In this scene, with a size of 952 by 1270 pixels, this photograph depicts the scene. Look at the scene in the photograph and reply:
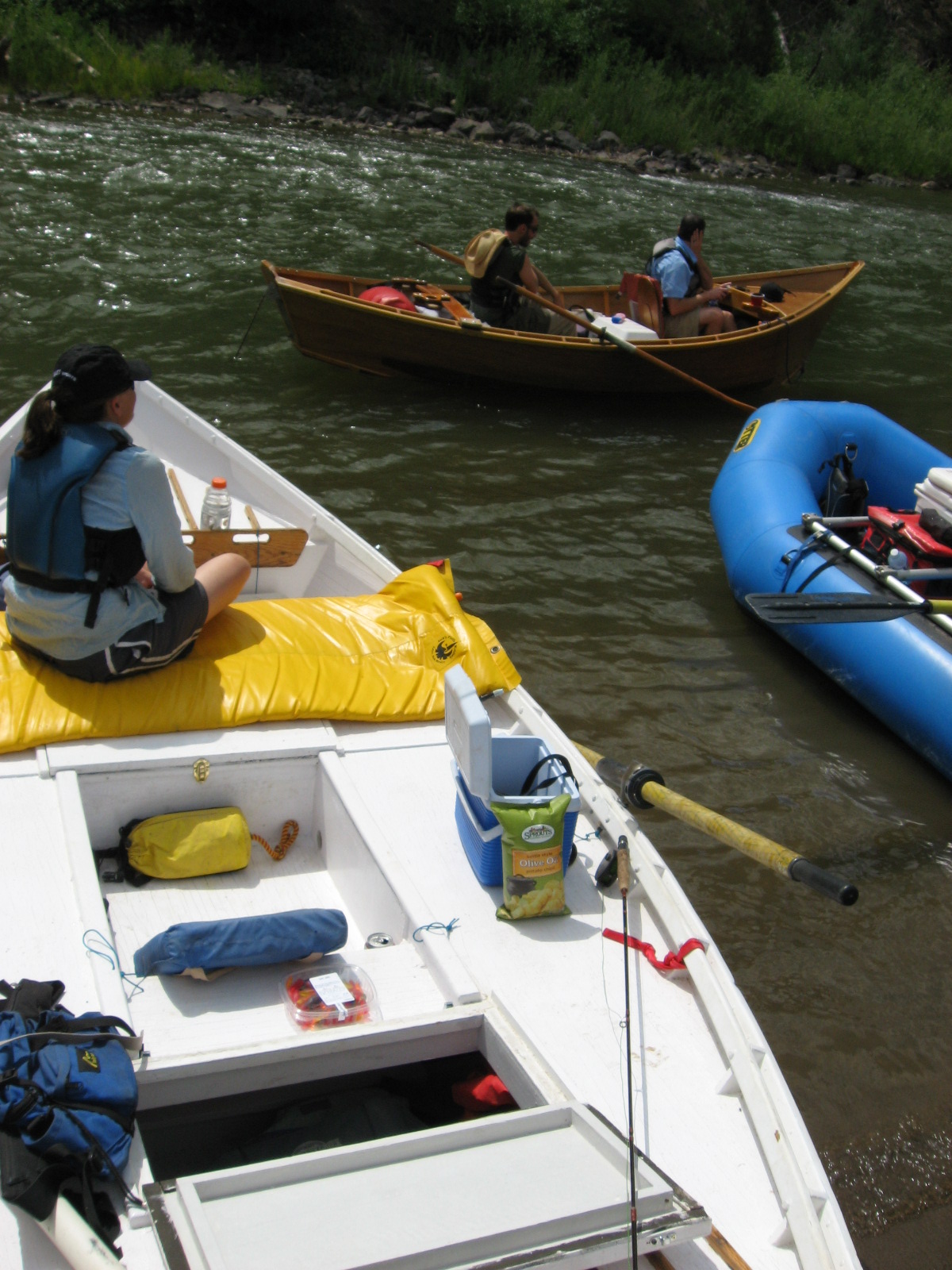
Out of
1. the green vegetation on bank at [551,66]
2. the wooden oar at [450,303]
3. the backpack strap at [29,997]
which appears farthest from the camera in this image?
the green vegetation on bank at [551,66]

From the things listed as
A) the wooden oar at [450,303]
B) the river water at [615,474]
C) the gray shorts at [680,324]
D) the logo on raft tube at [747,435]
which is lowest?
the river water at [615,474]

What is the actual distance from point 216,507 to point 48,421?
172 centimetres

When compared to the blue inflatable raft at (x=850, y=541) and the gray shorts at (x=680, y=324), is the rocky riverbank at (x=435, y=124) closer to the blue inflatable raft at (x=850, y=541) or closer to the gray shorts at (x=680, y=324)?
the gray shorts at (x=680, y=324)

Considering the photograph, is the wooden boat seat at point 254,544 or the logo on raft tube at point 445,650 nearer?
the logo on raft tube at point 445,650

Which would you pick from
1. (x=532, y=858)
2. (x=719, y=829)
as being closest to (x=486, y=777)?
(x=532, y=858)

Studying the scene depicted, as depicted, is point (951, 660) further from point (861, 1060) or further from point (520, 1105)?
point (520, 1105)

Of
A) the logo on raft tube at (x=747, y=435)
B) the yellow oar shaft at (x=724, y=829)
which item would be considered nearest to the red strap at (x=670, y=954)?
the yellow oar shaft at (x=724, y=829)

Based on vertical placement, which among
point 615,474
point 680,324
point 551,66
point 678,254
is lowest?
point 615,474

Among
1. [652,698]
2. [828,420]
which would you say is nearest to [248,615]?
[652,698]

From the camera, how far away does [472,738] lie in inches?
120

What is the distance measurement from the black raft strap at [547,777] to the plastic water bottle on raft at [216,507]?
2385 millimetres

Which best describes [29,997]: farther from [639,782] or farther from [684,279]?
[684,279]

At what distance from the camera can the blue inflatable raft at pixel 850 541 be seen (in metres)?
5.28

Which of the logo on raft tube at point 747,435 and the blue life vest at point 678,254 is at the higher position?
the blue life vest at point 678,254
